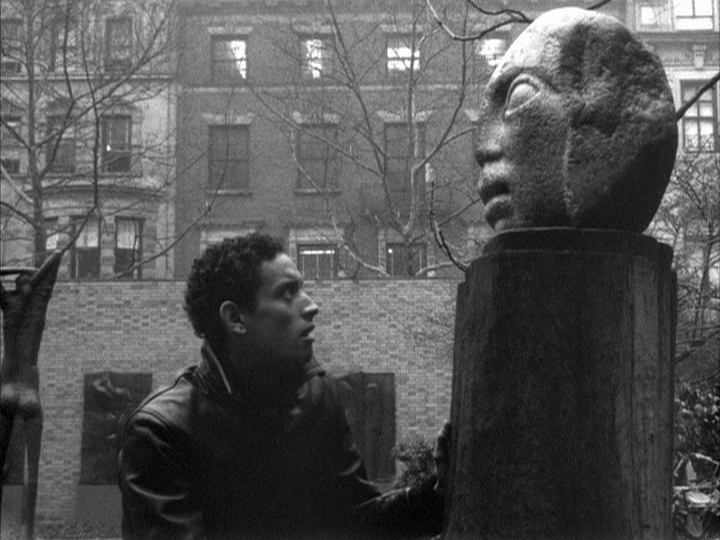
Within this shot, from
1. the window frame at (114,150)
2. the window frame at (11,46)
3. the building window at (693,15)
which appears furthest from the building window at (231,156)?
the building window at (693,15)


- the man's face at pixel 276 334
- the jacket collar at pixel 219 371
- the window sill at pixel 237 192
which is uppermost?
the window sill at pixel 237 192

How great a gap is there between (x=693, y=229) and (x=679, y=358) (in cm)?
378

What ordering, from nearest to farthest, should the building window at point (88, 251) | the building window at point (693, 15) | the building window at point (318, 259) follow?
the building window at point (693, 15) → the building window at point (318, 259) → the building window at point (88, 251)

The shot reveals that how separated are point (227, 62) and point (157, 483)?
23790 millimetres

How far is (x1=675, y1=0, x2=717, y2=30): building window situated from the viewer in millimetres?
20656

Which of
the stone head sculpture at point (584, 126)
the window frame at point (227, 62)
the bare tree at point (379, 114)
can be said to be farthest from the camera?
the window frame at point (227, 62)

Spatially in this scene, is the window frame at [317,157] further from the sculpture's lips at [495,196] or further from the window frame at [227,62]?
the sculpture's lips at [495,196]

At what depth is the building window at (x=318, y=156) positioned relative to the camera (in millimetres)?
23916

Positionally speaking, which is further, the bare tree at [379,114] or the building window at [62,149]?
the bare tree at [379,114]

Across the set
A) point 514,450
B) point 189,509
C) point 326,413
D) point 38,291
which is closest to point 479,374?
point 514,450

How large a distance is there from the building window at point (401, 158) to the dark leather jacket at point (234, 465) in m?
20.4

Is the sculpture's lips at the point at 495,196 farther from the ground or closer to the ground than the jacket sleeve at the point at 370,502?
farther from the ground

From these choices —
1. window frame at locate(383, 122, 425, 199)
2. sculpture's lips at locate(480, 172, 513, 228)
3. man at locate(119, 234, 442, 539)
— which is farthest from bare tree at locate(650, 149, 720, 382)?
man at locate(119, 234, 442, 539)

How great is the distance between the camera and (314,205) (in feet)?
83.8
